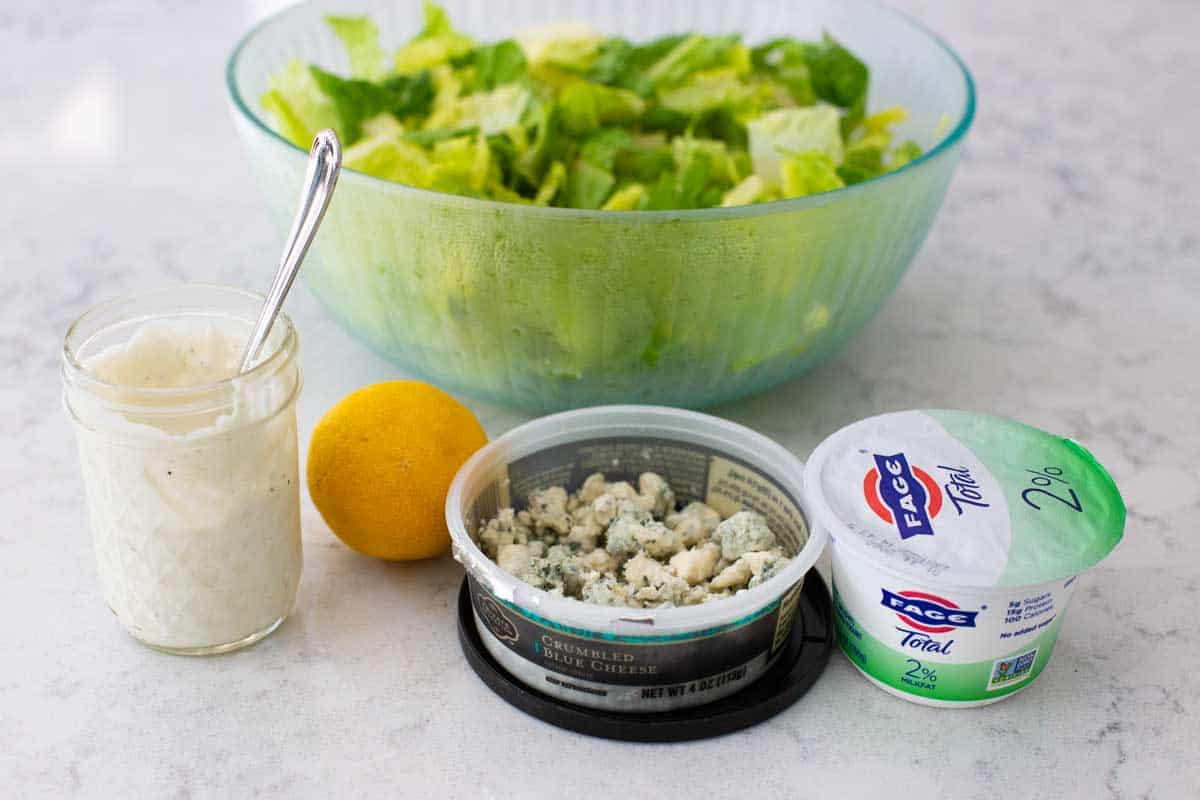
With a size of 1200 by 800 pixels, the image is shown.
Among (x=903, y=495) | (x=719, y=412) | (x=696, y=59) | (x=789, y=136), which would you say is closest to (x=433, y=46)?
(x=696, y=59)

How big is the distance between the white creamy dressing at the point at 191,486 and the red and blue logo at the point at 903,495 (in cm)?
44

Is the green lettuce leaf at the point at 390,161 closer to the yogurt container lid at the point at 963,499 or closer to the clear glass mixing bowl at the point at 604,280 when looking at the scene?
the clear glass mixing bowl at the point at 604,280

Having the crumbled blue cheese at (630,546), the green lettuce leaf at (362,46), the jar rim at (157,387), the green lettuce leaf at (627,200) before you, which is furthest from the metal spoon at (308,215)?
the green lettuce leaf at (362,46)

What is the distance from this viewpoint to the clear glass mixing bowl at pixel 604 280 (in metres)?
1.11

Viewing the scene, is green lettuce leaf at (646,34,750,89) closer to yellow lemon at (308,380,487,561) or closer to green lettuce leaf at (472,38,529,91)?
green lettuce leaf at (472,38,529,91)

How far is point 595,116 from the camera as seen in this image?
1.37 metres

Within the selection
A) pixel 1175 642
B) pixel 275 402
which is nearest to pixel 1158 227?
pixel 1175 642

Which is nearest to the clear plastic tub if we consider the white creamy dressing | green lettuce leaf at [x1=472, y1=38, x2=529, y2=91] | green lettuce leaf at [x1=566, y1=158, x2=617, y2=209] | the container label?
the container label

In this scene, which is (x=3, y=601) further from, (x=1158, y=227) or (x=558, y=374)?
(x=1158, y=227)

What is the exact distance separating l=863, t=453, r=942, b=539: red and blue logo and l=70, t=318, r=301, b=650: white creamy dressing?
1.43 ft

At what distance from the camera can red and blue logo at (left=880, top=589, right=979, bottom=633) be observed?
36.7 inches

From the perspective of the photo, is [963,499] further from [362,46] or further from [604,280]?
[362,46]

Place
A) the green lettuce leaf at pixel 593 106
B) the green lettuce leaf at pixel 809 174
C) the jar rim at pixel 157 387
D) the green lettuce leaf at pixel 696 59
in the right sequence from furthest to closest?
the green lettuce leaf at pixel 696 59
the green lettuce leaf at pixel 593 106
the green lettuce leaf at pixel 809 174
the jar rim at pixel 157 387

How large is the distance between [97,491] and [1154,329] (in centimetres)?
112
